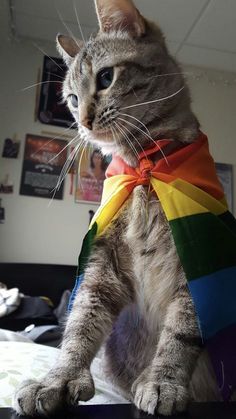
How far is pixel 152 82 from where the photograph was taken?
788 mm

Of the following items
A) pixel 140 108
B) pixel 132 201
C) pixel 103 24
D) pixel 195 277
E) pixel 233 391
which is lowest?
pixel 233 391

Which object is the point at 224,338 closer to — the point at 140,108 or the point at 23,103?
the point at 140,108

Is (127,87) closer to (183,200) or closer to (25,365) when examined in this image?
(183,200)

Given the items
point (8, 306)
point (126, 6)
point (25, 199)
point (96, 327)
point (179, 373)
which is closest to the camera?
point (179, 373)

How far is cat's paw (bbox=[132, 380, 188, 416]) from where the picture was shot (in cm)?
49

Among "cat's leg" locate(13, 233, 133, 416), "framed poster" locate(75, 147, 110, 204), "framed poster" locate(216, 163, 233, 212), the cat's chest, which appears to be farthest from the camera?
"framed poster" locate(216, 163, 233, 212)

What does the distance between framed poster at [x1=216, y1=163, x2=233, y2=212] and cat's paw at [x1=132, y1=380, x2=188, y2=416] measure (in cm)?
215

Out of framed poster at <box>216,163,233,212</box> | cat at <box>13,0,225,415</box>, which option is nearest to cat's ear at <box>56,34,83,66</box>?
cat at <box>13,0,225,415</box>

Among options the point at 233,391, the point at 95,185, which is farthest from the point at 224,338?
the point at 95,185

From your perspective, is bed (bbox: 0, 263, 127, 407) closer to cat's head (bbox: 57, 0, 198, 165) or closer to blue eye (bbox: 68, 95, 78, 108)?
cat's head (bbox: 57, 0, 198, 165)

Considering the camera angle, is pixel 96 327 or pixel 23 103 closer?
pixel 96 327

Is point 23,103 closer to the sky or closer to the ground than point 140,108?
closer to the sky

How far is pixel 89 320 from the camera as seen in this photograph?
27.1 inches

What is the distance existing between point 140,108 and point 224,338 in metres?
0.43
